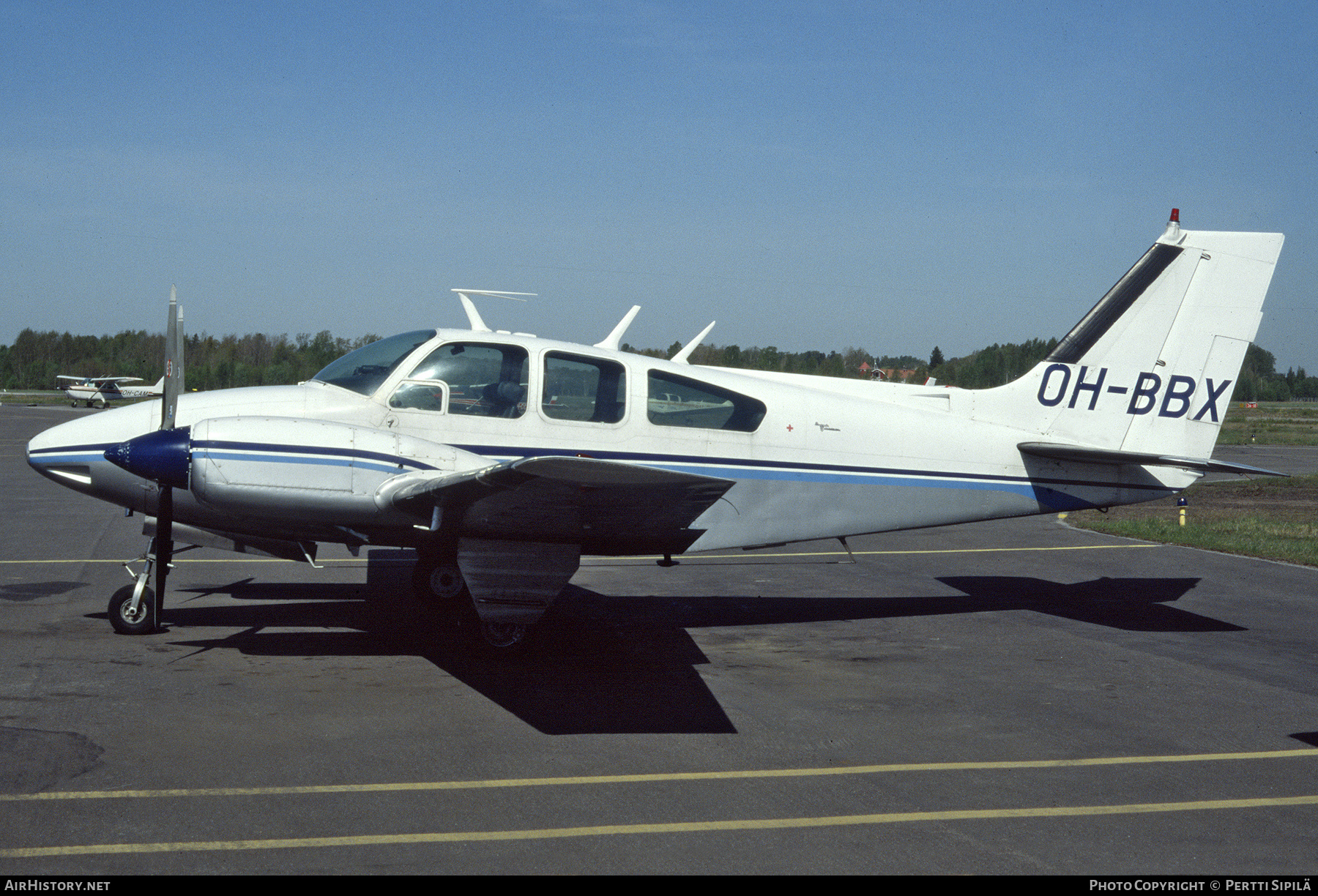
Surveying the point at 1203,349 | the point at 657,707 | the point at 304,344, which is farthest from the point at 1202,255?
the point at 304,344

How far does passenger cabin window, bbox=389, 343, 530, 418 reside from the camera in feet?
27.9

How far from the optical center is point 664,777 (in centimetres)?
555

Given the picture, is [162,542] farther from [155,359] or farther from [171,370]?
[155,359]

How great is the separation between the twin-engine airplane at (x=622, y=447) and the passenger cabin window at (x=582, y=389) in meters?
0.02

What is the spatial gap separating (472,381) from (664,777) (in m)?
4.29

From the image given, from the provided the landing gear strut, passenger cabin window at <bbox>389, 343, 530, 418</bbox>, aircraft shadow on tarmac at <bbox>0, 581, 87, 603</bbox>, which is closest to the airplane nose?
the landing gear strut

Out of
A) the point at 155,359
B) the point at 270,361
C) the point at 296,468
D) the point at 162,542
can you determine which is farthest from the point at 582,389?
the point at 155,359

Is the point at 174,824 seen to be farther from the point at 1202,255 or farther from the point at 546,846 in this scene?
the point at 1202,255

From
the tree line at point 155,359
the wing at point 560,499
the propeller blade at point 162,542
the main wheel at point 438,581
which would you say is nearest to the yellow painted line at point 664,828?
the wing at point 560,499

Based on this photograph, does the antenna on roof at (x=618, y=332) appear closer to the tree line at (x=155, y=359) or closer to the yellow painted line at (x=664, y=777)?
the yellow painted line at (x=664, y=777)

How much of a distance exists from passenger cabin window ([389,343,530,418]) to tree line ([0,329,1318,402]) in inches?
112

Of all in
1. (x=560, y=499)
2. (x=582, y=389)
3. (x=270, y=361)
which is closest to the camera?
(x=560, y=499)
